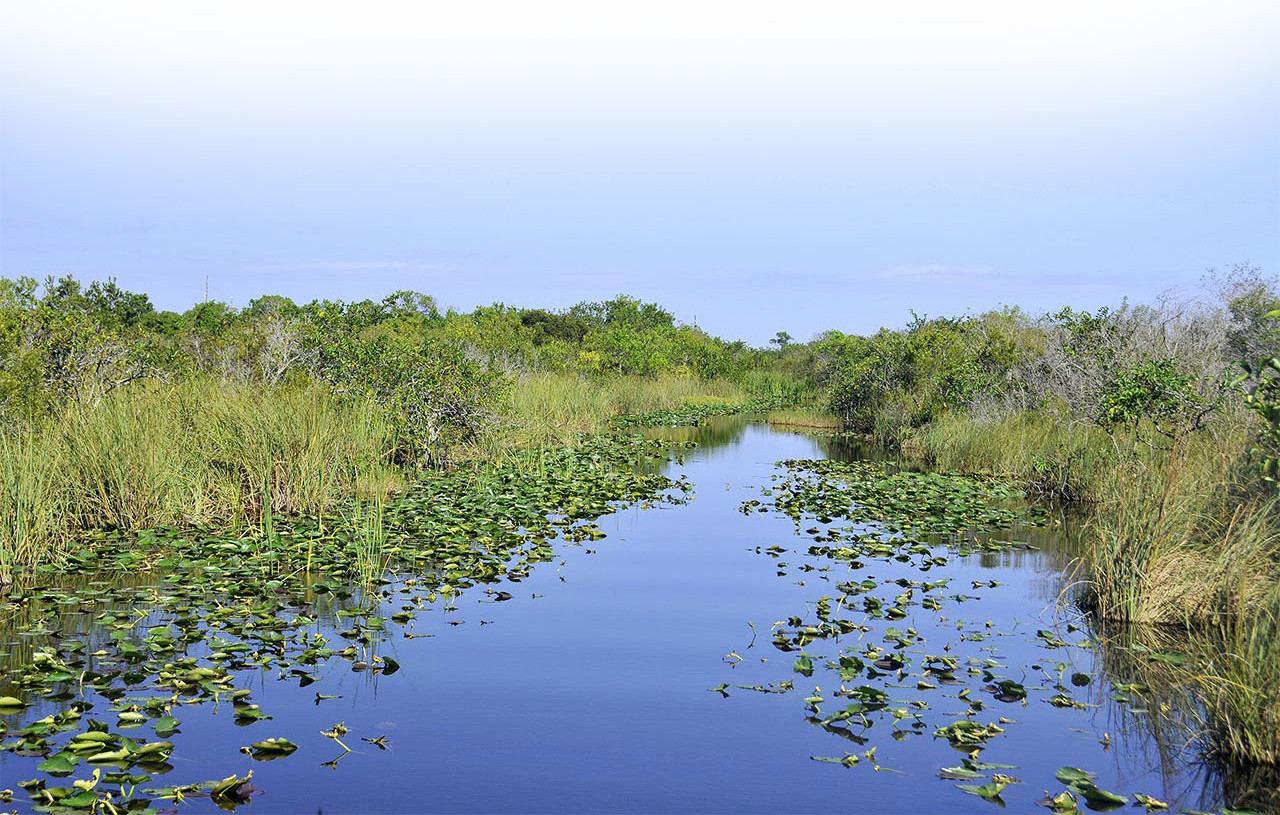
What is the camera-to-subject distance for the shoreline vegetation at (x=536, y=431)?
7.64 m

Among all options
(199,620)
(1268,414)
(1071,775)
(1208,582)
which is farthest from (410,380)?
(1071,775)

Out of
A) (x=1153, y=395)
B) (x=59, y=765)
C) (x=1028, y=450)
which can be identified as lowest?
(x=59, y=765)

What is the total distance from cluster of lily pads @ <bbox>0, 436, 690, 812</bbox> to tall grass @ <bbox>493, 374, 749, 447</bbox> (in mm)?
6612

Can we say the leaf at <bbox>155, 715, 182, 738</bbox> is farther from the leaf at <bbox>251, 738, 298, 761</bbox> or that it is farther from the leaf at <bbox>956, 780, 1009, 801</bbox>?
the leaf at <bbox>956, 780, 1009, 801</bbox>

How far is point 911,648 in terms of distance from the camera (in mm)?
7109

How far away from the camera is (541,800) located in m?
4.85

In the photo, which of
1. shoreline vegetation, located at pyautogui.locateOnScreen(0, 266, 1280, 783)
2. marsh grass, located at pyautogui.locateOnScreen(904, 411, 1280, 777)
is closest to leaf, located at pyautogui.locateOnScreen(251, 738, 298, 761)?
shoreline vegetation, located at pyautogui.locateOnScreen(0, 266, 1280, 783)

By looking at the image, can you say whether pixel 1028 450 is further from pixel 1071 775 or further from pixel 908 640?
pixel 1071 775

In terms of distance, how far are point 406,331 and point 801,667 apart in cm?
1475

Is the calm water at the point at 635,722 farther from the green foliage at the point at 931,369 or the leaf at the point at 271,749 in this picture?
the green foliage at the point at 931,369

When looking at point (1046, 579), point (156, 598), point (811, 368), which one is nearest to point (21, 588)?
point (156, 598)

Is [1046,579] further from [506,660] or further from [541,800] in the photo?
[541,800]

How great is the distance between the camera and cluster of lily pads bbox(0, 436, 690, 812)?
4.89 metres

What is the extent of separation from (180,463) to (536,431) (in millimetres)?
9581
